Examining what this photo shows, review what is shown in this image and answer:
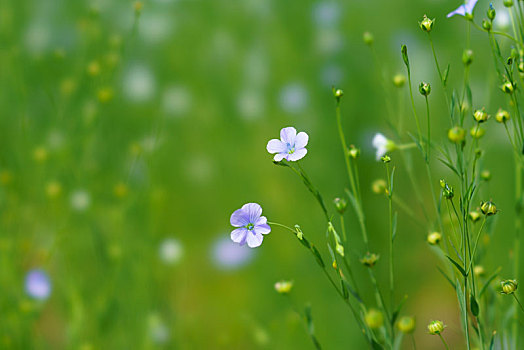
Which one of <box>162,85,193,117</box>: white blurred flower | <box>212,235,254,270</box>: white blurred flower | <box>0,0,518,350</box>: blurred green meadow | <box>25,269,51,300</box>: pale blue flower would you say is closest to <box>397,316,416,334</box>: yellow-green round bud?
<box>0,0,518,350</box>: blurred green meadow

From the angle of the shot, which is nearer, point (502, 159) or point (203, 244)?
point (502, 159)

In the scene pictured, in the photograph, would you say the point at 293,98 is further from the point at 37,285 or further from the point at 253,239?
the point at 253,239

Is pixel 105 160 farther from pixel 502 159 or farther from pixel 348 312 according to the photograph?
pixel 502 159

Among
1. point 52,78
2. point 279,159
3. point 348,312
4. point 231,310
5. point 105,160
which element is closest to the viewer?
point 279,159

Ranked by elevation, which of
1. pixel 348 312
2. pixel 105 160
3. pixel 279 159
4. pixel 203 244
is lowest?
pixel 279 159

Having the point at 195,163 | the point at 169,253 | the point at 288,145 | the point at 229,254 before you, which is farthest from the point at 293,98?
the point at 288,145

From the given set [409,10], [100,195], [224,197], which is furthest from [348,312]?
[409,10]
